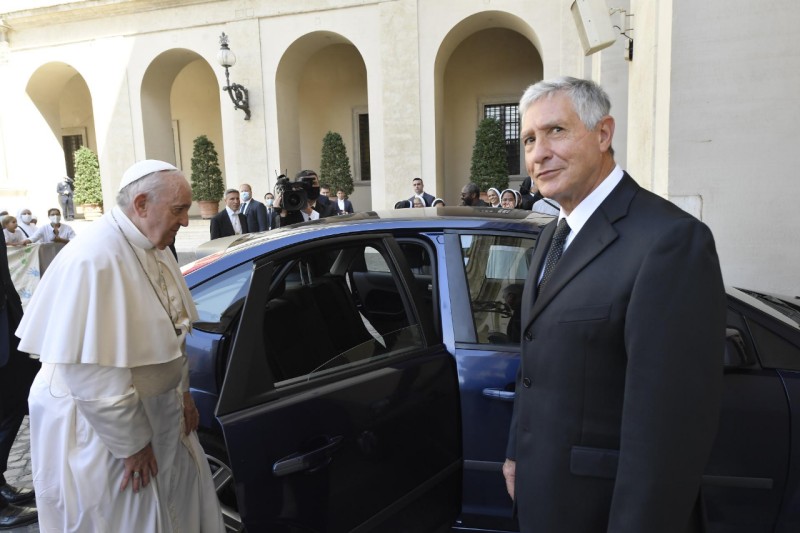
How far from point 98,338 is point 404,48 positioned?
1313 centimetres

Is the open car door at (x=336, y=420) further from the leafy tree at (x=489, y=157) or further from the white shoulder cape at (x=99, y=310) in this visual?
the leafy tree at (x=489, y=157)

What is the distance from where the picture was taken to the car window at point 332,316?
7.94 ft

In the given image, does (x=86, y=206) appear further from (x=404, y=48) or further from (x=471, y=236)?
(x=471, y=236)

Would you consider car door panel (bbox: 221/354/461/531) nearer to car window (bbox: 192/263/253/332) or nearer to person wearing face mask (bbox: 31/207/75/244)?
car window (bbox: 192/263/253/332)

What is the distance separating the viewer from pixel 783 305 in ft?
9.50

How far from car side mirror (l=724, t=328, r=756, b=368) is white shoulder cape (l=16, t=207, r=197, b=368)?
202 centimetres

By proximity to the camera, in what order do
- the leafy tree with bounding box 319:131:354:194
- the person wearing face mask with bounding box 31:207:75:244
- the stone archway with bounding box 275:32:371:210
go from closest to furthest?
the person wearing face mask with bounding box 31:207:75:244 < the leafy tree with bounding box 319:131:354:194 < the stone archway with bounding box 275:32:371:210

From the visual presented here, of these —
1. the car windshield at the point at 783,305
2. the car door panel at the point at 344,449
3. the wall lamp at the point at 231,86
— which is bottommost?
the car door panel at the point at 344,449

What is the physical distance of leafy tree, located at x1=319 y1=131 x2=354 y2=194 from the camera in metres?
17.1

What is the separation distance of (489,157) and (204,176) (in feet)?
29.2

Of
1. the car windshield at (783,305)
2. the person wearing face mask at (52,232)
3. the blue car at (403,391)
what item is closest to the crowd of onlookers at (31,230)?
the person wearing face mask at (52,232)

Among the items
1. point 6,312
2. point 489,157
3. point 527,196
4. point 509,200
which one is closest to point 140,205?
point 6,312

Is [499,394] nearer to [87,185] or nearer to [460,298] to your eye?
[460,298]

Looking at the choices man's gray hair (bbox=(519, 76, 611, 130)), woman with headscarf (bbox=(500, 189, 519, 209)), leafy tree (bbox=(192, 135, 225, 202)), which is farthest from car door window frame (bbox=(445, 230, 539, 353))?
leafy tree (bbox=(192, 135, 225, 202))
